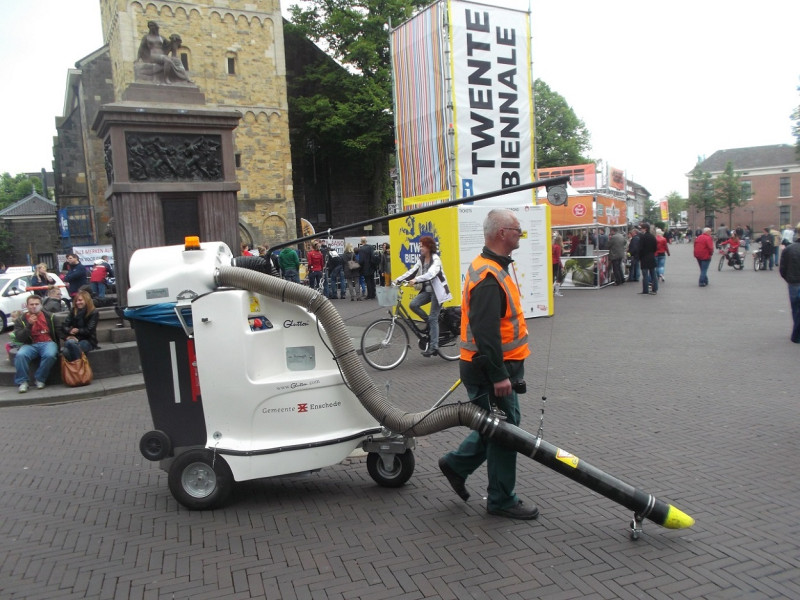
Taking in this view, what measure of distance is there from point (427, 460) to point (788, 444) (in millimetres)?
2993

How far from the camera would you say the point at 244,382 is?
4.18 meters

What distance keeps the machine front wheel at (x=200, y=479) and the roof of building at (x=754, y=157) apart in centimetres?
8837

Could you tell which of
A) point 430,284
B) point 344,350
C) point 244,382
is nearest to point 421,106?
point 430,284

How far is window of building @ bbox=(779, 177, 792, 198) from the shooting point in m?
78.1

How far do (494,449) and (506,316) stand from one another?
0.84 metres

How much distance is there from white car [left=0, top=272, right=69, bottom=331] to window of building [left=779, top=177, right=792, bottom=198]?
83.4 metres

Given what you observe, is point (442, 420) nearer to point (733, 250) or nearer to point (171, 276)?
point (171, 276)

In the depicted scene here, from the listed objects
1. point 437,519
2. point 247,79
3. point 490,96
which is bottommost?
point 437,519

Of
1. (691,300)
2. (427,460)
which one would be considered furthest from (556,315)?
(427,460)

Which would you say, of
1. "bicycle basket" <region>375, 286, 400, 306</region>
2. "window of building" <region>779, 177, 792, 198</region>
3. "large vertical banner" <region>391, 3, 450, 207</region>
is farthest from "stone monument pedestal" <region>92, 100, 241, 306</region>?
"window of building" <region>779, 177, 792, 198</region>

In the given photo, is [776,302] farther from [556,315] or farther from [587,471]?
[587,471]

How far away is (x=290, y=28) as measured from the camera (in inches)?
1590

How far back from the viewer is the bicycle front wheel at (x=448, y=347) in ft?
31.2

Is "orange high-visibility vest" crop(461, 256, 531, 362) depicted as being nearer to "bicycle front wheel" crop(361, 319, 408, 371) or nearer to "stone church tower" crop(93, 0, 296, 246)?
"bicycle front wheel" crop(361, 319, 408, 371)
